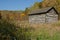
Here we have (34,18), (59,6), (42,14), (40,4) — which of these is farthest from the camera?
(40,4)

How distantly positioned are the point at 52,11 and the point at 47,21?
9.00ft

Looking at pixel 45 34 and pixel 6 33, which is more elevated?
pixel 6 33

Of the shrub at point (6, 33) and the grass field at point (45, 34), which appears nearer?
the shrub at point (6, 33)

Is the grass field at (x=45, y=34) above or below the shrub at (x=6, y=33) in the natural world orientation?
below

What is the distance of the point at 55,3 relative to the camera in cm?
5250

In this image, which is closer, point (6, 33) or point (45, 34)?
point (6, 33)

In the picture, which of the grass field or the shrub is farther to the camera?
the grass field

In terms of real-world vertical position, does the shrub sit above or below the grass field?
above

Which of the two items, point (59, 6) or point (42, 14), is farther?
point (59, 6)

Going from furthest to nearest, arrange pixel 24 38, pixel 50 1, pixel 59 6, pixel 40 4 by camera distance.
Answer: pixel 40 4
pixel 50 1
pixel 59 6
pixel 24 38

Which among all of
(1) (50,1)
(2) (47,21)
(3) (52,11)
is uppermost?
(1) (50,1)

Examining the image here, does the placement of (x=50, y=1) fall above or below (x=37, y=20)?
above

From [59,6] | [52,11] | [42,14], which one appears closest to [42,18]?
[42,14]

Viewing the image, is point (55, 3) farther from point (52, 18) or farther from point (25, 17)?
point (52, 18)
